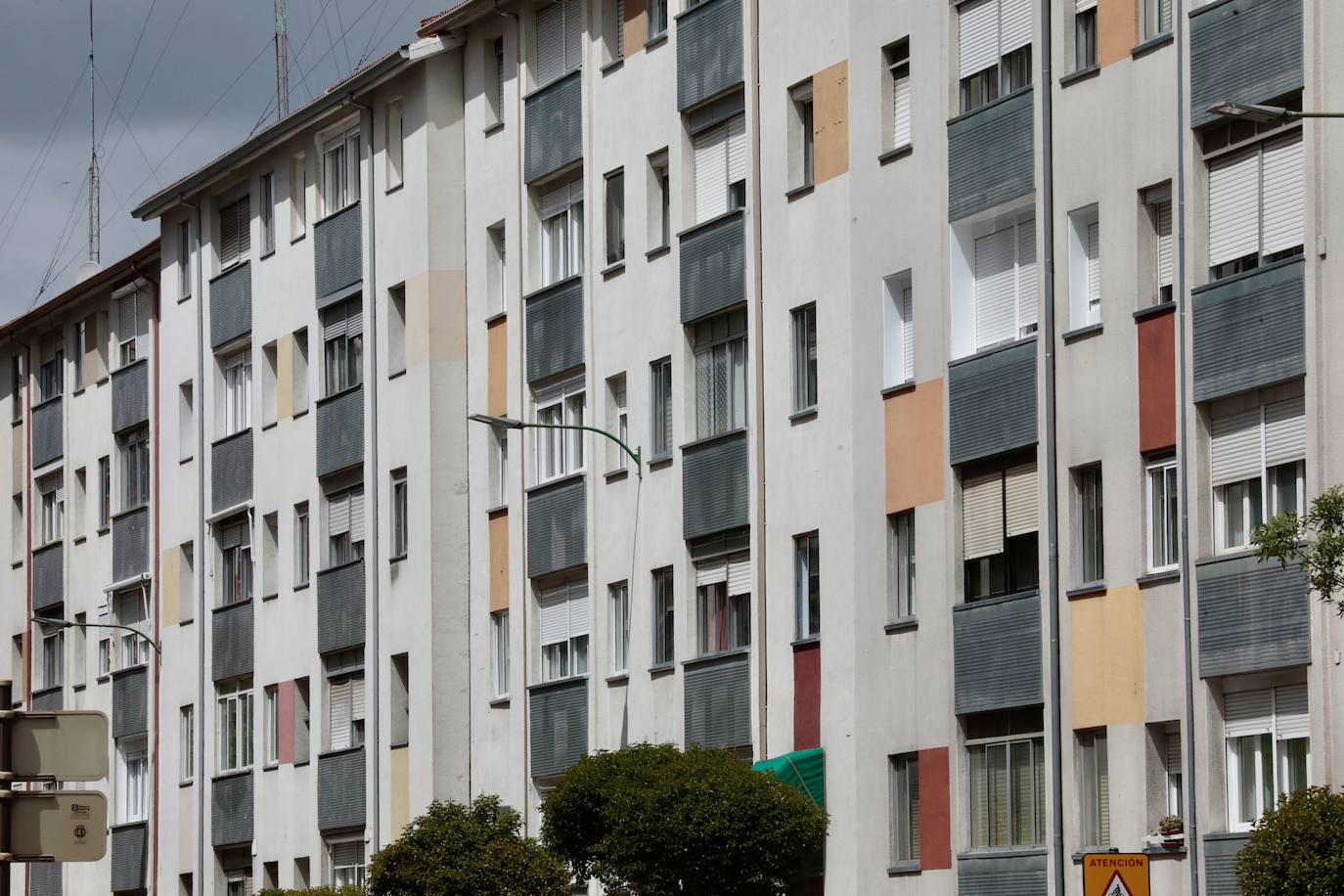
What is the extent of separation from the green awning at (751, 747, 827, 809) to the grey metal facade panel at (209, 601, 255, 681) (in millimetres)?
20996

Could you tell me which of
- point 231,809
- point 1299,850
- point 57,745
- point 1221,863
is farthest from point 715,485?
point 57,745

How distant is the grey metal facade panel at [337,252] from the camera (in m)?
49.6

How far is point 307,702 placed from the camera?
5106cm

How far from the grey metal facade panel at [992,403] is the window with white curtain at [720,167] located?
22.0 feet

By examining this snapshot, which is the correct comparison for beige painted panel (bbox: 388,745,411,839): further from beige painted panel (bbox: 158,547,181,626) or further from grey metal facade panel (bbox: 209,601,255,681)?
beige painted panel (bbox: 158,547,181,626)

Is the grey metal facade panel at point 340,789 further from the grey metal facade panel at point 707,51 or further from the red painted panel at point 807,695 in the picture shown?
the grey metal facade panel at point 707,51

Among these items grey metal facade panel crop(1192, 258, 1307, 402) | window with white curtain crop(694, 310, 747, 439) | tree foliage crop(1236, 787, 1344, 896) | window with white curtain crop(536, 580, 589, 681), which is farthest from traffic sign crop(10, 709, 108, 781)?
window with white curtain crop(536, 580, 589, 681)

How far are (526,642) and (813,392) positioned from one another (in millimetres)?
9242

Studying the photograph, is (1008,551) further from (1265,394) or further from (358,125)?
(358,125)

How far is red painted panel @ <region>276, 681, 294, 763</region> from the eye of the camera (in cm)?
5094

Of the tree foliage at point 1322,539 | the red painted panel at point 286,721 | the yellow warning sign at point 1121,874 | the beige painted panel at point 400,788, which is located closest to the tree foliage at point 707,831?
the beige painted panel at point 400,788

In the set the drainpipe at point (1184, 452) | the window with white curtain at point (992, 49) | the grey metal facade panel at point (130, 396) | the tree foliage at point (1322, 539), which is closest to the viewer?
the tree foliage at point (1322, 539)

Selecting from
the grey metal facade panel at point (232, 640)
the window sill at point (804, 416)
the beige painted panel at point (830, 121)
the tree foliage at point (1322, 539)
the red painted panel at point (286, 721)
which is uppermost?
the beige painted panel at point (830, 121)

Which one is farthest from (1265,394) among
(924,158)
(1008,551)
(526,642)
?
(526,642)
